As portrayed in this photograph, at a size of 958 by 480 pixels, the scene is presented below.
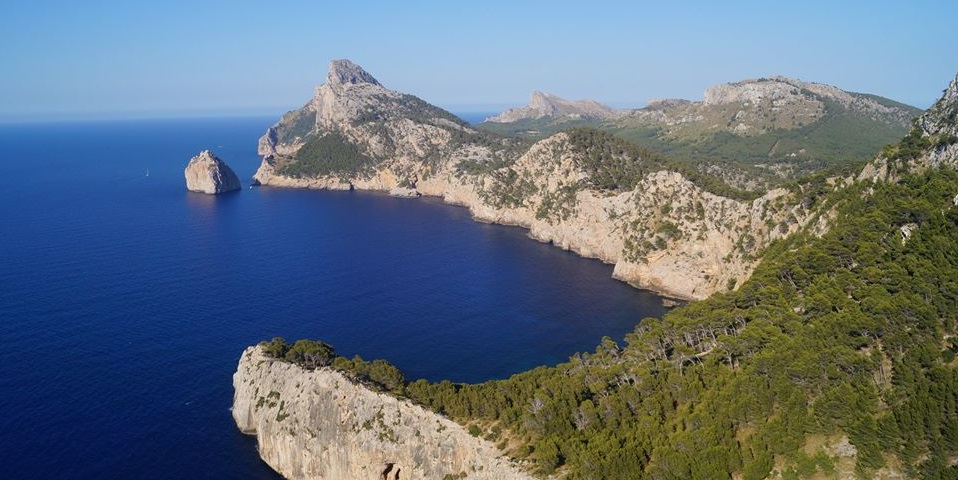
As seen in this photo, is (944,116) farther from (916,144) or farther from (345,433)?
(345,433)

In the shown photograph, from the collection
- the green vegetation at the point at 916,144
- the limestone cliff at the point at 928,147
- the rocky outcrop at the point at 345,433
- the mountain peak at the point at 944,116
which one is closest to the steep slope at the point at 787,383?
the rocky outcrop at the point at 345,433

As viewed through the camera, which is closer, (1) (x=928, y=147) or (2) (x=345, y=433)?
(2) (x=345, y=433)

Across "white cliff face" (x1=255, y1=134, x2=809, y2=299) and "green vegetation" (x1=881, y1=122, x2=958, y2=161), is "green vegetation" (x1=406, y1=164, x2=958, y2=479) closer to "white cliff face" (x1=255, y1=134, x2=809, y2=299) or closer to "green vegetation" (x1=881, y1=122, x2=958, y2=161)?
"green vegetation" (x1=881, y1=122, x2=958, y2=161)

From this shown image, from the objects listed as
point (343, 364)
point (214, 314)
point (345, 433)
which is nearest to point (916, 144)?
point (343, 364)

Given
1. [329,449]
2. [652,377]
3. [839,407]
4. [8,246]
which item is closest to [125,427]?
[329,449]

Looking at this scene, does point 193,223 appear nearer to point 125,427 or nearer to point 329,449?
point 125,427

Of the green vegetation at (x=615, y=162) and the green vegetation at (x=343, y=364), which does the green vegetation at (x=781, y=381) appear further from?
the green vegetation at (x=615, y=162)

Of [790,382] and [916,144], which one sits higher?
[916,144]

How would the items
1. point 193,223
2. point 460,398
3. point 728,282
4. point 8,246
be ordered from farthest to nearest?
1. point 193,223
2. point 8,246
3. point 728,282
4. point 460,398
